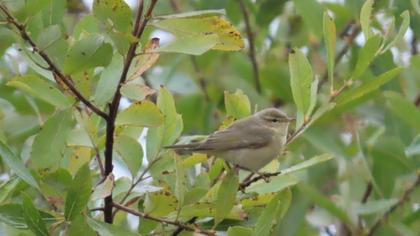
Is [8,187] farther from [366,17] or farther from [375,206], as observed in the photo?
[375,206]

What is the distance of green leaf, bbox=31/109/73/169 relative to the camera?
2793 millimetres

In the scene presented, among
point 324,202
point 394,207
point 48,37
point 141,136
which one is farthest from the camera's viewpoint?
point 394,207

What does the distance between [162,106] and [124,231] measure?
47cm

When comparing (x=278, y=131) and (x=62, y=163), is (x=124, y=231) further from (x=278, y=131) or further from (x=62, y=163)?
(x=278, y=131)

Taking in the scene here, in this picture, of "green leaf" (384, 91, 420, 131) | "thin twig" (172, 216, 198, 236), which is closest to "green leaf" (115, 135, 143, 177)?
"thin twig" (172, 216, 198, 236)

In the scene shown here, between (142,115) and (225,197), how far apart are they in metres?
0.33

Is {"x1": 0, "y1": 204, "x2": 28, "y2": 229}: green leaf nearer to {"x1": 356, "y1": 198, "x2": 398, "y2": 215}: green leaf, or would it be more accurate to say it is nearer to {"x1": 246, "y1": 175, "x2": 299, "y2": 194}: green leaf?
{"x1": 246, "y1": 175, "x2": 299, "y2": 194}: green leaf

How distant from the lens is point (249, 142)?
386 centimetres

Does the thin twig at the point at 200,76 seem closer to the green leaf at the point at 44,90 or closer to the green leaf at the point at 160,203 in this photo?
the green leaf at the point at 160,203

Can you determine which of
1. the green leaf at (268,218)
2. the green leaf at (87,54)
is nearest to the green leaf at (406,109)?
the green leaf at (268,218)

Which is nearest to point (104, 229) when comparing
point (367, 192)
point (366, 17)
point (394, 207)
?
point (366, 17)

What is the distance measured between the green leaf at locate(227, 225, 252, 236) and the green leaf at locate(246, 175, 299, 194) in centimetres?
24

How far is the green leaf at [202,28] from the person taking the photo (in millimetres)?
2662

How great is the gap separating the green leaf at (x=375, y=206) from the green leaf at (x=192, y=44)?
1.61m
